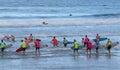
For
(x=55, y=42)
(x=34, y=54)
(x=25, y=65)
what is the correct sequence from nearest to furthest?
(x=25, y=65), (x=34, y=54), (x=55, y=42)

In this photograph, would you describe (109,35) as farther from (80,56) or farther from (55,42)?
(80,56)

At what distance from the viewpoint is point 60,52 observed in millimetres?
47062

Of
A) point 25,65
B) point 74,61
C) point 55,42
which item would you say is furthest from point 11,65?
point 55,42

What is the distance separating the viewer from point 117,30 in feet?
228

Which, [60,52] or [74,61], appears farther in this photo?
[60,52]

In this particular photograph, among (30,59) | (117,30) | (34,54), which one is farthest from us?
(117,30)

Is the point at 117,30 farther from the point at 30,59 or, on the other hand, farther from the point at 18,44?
the point at 30,59

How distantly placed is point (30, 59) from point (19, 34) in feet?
79.1

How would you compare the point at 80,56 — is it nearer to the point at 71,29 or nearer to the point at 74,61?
the point at 74,61

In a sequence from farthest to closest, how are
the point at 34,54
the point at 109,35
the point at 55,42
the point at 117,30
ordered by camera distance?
the point at 117,30, the point at 109,35, the point at 55,42, the point at 34,54

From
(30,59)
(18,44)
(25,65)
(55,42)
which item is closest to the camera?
(25,65)

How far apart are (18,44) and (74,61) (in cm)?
1413

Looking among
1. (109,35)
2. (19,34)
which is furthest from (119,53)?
(19,34)

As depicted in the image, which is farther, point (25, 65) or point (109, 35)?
point (109, 35)
